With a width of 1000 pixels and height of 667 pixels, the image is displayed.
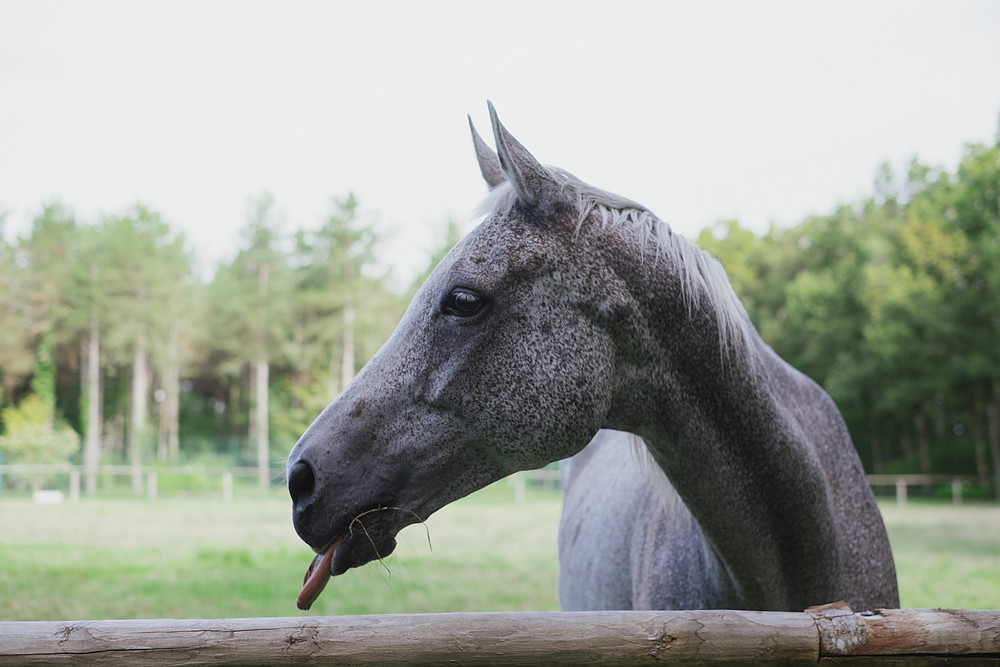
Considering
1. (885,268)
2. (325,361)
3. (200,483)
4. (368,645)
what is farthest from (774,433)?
(325,361)

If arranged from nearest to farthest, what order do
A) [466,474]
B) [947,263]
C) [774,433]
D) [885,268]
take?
[466,474] < [774,433] < [947,263] < [885,268]

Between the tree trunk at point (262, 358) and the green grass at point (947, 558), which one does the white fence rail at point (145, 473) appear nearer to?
the tree trunk at point (262, 358)

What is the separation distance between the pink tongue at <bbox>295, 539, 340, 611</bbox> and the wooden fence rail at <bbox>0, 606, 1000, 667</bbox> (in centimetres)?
7

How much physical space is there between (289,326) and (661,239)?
3286 cm

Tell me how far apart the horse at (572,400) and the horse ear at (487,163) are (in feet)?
0.90

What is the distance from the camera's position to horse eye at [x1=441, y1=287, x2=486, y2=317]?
63.8 inches

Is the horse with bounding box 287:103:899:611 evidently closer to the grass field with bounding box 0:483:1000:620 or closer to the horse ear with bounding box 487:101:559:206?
the horse ear with bounding box 487:101:559:206

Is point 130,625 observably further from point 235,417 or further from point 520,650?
point 235,417

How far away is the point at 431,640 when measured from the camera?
143cm

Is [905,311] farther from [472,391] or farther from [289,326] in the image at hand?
[472,391]

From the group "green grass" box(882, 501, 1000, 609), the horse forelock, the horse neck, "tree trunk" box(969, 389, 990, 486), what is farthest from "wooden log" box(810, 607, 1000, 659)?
"tree trunk" box(969, 389, 990, 486)

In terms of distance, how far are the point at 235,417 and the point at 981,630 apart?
39.6 metres

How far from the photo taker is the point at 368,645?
4.68 feet

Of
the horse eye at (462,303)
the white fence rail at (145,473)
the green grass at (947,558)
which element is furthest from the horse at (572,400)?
the white fence rail at (145,473)
